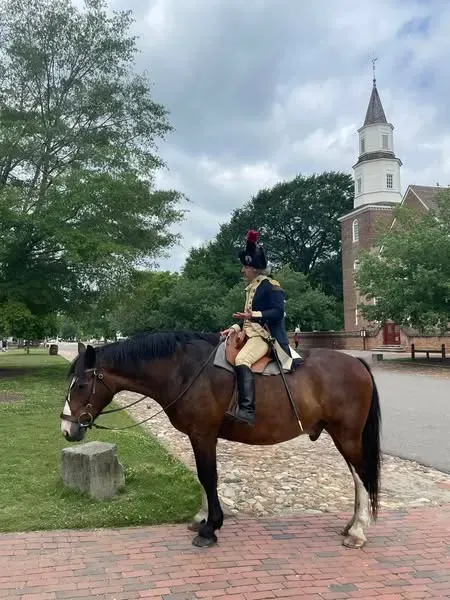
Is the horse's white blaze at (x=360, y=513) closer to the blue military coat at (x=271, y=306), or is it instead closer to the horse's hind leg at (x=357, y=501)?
the horse's hind leg at (x=357, y=501)

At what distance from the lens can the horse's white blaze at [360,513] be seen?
525cm

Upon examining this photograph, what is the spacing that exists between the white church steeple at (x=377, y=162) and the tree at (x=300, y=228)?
8887 mm

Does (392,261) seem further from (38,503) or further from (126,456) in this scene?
(38,503)

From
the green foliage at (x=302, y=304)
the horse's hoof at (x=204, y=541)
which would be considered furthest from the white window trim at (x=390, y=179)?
the horse's hoof at (x=204, y=541)

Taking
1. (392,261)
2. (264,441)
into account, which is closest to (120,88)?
(392,261)

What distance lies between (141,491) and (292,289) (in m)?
43.5

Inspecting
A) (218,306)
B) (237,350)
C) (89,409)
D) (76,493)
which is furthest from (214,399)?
(218,306)

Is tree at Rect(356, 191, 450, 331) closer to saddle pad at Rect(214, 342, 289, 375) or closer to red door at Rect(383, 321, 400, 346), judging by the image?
red door at Rect(383, 321, 400, 346)

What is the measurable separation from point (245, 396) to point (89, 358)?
5.09 feet

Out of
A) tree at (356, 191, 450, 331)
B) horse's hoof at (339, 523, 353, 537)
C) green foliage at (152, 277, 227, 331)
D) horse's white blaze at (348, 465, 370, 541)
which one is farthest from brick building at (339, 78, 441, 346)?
horse's hoof at (339, 523, 353, 537)

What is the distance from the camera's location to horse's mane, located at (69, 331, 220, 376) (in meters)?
5.56

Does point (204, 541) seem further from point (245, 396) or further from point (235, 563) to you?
point (245, 396)

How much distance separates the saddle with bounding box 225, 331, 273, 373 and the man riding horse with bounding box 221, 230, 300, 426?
0.03 metres

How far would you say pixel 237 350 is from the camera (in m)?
5.54
